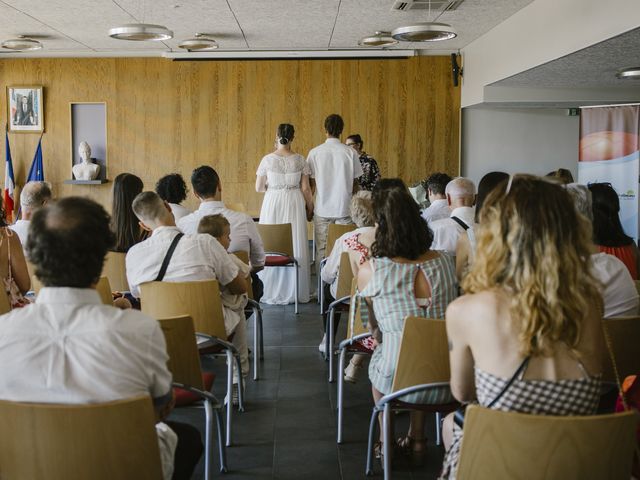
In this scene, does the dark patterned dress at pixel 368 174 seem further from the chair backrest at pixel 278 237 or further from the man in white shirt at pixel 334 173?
the chair backrest at pixel 278 237

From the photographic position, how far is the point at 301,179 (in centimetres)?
752

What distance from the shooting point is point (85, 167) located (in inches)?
441

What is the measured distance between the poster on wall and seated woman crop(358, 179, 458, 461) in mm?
5393

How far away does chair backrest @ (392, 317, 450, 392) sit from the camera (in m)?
2.87

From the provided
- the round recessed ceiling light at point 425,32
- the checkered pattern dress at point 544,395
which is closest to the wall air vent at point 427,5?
the round recessed ceiling light at point 425,32

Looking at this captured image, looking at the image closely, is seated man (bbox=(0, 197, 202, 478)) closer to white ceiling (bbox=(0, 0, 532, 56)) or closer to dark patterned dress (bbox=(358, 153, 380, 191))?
dark patterned dress (bbox=(358, 153, 380, 191))

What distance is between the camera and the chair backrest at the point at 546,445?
1.77 m

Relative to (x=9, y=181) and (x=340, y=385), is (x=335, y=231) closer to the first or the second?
(x=340, y=385)

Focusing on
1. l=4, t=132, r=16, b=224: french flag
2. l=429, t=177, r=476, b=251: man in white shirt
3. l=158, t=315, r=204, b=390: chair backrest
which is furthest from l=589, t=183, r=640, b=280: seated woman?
l=4, t=132, r=16, b=224: french flag

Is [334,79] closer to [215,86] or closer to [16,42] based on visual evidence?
[215,86]

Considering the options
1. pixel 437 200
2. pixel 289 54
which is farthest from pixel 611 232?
pixel 289 54

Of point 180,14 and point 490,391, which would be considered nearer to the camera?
point 490,391

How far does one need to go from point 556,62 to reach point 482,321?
6207mm

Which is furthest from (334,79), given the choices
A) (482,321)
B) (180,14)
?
(482,321)
